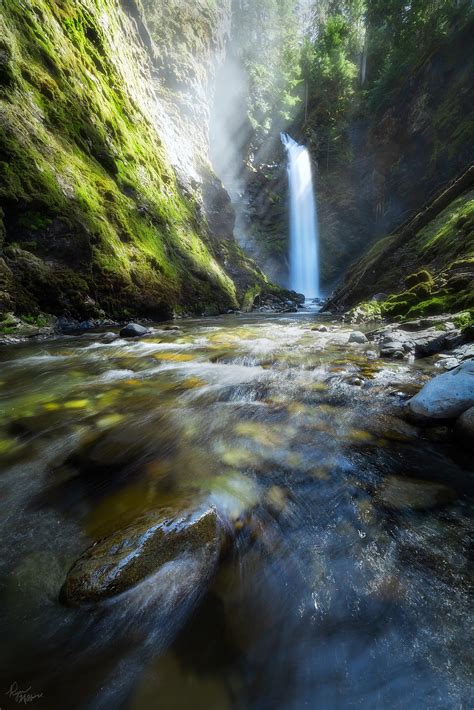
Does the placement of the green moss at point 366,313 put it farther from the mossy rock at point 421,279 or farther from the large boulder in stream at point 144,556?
the large boulder in stream at point 144,556

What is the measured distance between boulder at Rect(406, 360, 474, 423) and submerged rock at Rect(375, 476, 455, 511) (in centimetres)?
91

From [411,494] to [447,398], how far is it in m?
1.19

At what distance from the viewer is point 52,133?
8.92 m

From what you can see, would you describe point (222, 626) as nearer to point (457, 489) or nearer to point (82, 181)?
point (457, 489)

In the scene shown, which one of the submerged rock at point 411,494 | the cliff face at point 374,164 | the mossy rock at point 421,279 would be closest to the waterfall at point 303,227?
the cliff face at point 374,164

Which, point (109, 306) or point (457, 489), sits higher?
point (109, 306)

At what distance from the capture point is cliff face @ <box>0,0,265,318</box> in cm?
767

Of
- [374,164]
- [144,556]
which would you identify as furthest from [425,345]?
[374,164]

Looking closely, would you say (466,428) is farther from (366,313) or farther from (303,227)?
(303,227)

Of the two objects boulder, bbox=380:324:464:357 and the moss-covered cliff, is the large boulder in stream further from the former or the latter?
the moss-covered cliff

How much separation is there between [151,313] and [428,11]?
27.1 metres

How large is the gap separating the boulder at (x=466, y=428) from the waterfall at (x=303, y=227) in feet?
95.4

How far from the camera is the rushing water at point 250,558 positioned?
3.48 ft

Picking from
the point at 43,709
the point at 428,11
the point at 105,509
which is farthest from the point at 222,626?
the point at 428,11
